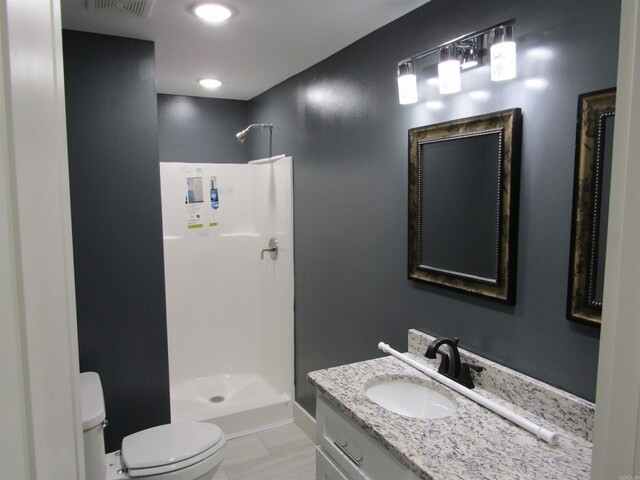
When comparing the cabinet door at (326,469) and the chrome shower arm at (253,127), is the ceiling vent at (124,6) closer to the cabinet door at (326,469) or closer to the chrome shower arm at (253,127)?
the chrome shower arm at (253,127)

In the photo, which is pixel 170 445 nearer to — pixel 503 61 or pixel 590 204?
pixel 590 204

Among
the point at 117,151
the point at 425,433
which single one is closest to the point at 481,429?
the point at 425,433

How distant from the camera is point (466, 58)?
1648mm

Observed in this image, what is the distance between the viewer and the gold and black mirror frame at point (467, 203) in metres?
1.57

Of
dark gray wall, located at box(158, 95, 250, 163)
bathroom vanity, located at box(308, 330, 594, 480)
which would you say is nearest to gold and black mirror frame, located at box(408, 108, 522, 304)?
bathroom vanity, located at box(308, 330, 594, 480)

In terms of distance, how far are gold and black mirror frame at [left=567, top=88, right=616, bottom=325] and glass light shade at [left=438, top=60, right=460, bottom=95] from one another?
457 millimetres

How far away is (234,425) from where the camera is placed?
3107mm

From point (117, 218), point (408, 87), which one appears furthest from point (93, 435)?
point (408, 87)

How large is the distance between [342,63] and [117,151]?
1.32 meters

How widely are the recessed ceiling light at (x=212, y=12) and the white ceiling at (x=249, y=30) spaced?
0.12 feet

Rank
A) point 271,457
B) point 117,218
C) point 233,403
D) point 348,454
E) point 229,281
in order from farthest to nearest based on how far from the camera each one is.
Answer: point 229,281, point 233,403, point 271,457, point 117,218, point 348,454

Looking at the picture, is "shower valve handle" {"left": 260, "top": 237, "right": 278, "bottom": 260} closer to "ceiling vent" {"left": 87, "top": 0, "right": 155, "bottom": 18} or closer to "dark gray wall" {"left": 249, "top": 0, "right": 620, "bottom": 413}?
"dark gray wall" {"left": 249, "top": 0, "right": 620, "bottom": 413}

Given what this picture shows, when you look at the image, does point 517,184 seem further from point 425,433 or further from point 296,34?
point 296,34

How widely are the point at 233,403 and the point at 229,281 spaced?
3.20 feet
